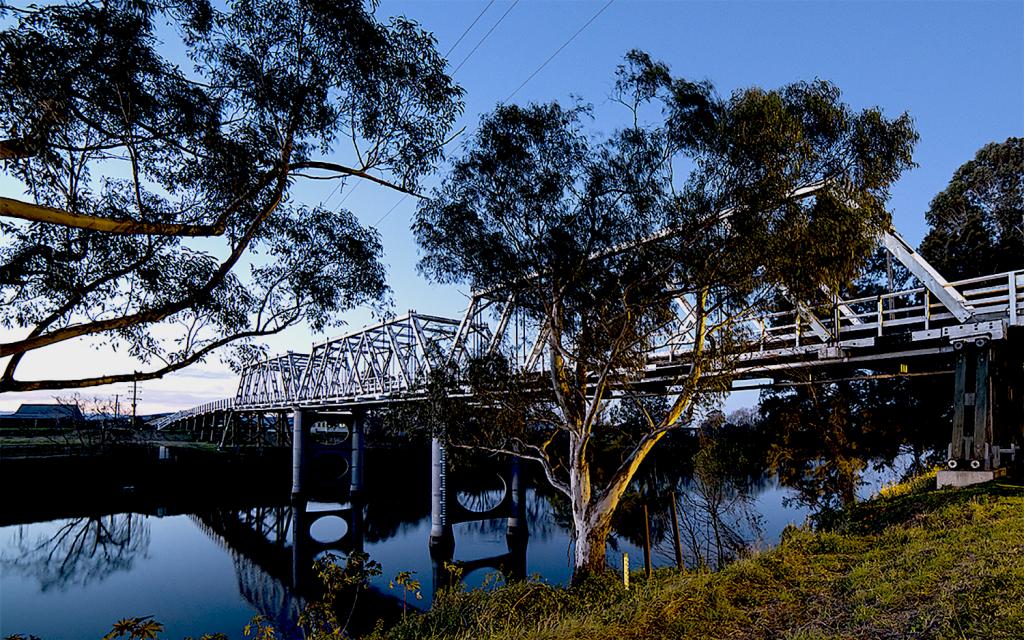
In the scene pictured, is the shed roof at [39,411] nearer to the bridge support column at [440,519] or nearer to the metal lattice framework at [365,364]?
the metal lattice framework at [365,364]

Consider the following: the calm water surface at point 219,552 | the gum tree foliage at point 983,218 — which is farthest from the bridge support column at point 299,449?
the gum tree foliage at point 983,218

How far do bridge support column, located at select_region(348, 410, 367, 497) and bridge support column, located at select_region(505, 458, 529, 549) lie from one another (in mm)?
14680

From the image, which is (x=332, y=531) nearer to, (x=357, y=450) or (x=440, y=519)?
(x=357, y=450)

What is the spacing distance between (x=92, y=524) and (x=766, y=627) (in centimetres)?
4197

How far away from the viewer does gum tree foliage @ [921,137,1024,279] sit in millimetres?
21312

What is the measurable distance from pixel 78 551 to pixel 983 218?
41378 mm

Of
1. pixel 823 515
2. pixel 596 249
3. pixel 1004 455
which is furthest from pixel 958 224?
pixel 596 249

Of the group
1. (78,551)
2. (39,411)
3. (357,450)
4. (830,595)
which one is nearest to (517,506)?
(357,450)

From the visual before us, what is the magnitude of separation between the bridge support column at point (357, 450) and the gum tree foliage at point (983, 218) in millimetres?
34819

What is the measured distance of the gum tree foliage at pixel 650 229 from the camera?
12.7 metres

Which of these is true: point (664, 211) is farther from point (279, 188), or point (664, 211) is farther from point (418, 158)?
point (279, 188)

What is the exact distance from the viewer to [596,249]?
14.0 meters

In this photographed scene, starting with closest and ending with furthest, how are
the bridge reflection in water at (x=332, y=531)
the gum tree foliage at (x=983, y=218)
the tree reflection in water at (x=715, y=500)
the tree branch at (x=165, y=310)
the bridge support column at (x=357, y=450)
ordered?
the tree branch at (x=165, y=310)
the tree reflection in water at (x=715, y=500)
the gum tree foliage at (x=983, y=218)
the bridge reflection in water at (x=332, y=531)
the bridge support column at (x=357, y=450)

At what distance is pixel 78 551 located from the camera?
31.1 metres
